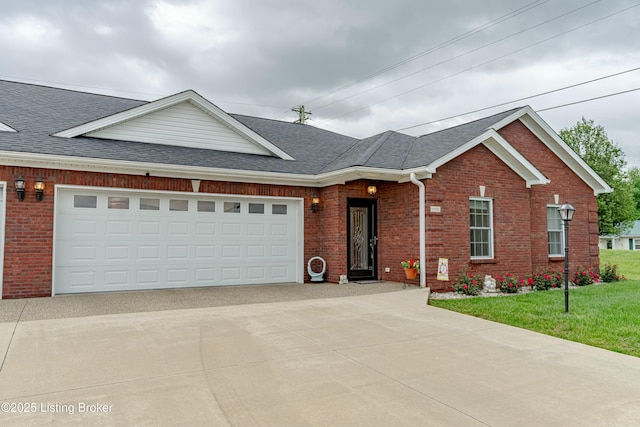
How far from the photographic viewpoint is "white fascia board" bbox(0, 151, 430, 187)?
27.4ft

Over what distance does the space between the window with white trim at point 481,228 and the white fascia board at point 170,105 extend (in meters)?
5.23

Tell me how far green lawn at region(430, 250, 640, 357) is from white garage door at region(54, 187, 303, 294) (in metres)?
4.51

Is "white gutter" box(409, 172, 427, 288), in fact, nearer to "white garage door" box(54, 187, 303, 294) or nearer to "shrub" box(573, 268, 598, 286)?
"white garage door" box(54, 187, 303, 294)

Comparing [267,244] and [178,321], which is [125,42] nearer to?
[267,244]

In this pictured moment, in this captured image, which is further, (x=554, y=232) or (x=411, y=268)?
(x=554, y=232)

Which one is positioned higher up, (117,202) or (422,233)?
(117,202)

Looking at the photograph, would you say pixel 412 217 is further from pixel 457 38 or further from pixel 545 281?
pixel 457 38

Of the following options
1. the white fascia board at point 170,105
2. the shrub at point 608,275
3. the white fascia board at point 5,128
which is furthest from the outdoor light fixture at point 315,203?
the shrub at point 608,275

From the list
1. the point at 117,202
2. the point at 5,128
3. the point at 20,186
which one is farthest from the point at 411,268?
the point at 5,128

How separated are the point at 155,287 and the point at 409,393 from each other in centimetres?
755

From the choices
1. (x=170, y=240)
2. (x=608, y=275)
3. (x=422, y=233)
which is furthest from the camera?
(x=608, y=275)

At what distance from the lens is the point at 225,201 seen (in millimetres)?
10555

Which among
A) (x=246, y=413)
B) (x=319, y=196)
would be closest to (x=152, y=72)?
(x=319, y=196)

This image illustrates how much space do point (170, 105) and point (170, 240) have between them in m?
3.50
